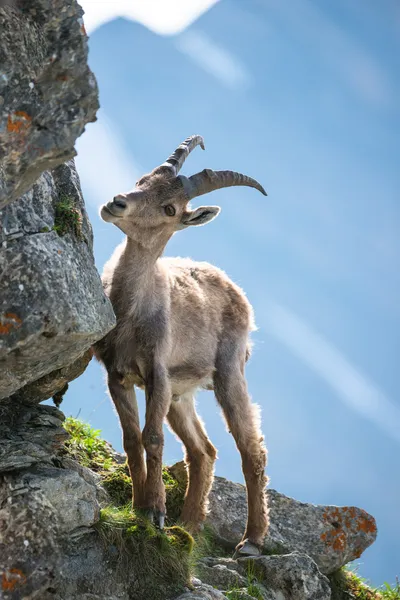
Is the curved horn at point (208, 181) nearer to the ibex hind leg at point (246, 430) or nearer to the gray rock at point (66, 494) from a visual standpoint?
the ibex hind leg at point (246, 430)

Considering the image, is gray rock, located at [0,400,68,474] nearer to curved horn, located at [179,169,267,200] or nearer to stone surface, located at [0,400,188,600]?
stone surface, located at [0,400,188,600]

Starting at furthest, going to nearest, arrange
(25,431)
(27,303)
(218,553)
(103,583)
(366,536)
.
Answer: (366,536) → (218,553) → (25,431) → (103,583) → (27,303)

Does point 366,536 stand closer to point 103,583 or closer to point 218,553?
point 218,553

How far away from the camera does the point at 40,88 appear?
605 cm

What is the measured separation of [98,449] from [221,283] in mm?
3350

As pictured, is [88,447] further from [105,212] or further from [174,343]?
[105,212]

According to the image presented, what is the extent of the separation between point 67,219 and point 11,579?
3745 millimetres

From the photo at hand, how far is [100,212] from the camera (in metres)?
10.1

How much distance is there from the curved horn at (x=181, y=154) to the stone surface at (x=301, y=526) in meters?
4.74

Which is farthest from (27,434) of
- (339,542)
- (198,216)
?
(339,542)

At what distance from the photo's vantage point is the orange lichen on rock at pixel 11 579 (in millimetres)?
7594

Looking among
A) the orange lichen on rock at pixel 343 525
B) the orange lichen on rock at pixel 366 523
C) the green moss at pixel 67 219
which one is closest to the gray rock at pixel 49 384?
the green moss at pixel 67 219

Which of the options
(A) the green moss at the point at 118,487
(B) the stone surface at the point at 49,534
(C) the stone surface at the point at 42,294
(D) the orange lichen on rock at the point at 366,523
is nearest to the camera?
(C) the stone surface at the point at 42,294

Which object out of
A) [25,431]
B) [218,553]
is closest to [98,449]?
[218,553]
